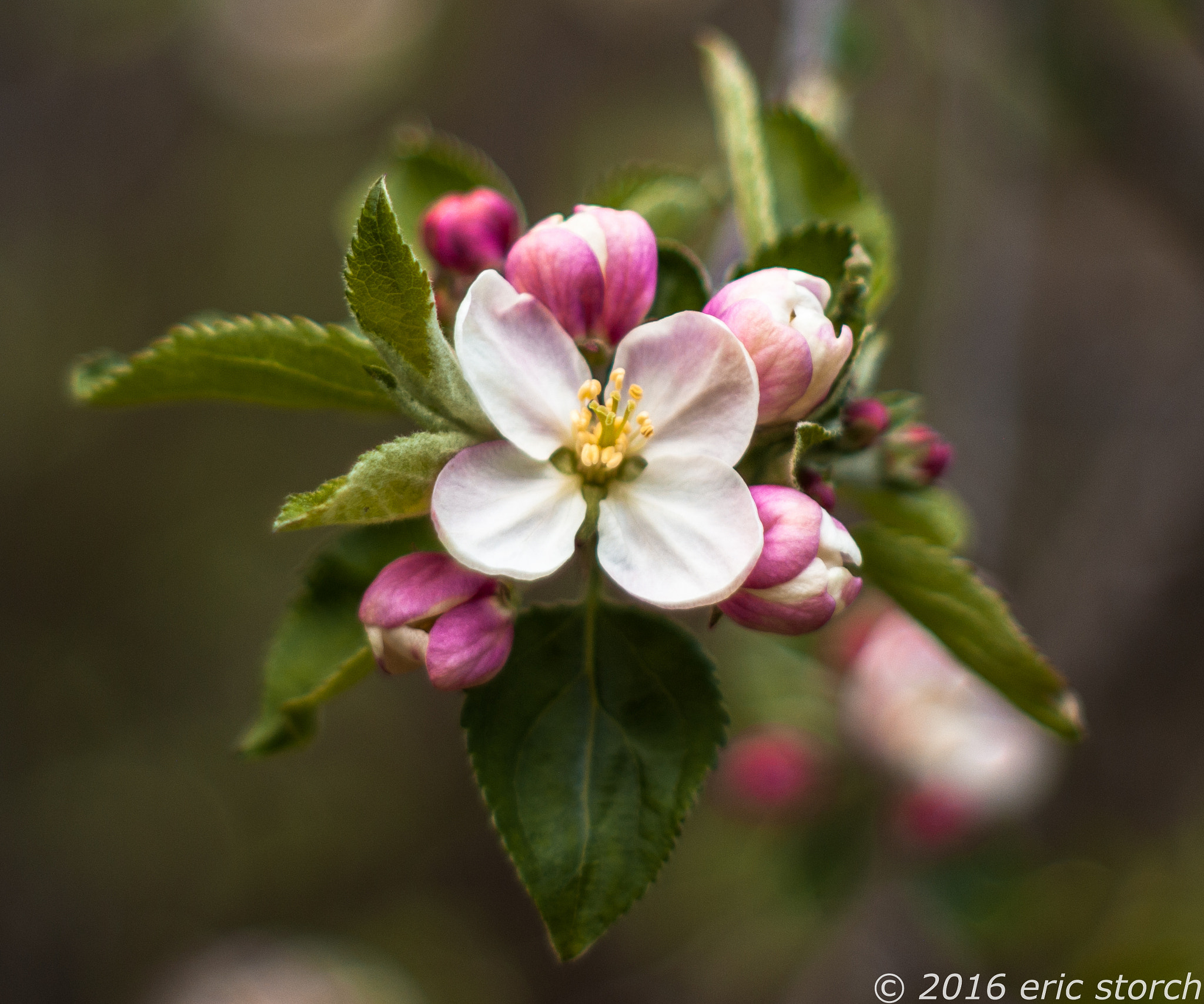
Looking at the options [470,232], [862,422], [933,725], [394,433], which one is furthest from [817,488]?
[394,433]

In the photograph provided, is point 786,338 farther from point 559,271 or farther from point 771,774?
point 771,774

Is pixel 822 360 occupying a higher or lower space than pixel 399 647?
higher

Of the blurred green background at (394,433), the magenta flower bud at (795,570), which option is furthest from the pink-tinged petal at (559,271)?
the blurred green background at (394,433)

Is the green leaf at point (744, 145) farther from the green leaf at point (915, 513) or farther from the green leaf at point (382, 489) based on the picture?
the green leaf at point (382, 489)

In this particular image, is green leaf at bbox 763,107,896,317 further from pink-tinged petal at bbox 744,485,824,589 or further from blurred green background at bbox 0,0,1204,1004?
blurred green background at bbox 0,0,1204,1004

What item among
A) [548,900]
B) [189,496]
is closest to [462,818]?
[189,496]
